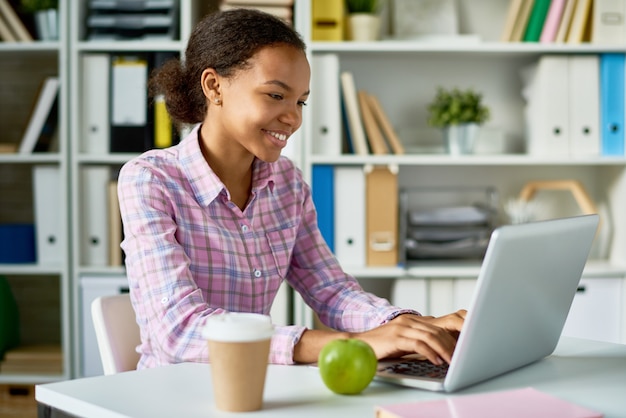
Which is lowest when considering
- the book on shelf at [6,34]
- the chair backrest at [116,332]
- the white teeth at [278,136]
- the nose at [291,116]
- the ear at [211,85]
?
the chair backrest at [116,332]

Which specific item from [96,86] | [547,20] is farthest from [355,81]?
[96,86]

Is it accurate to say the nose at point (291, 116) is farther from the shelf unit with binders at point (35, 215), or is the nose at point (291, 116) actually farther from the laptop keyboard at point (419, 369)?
the shelf unit with binders at point (35, 215)

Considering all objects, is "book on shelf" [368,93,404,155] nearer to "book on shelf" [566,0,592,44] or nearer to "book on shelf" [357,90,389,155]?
"book on shelf" [357,90,389,155]

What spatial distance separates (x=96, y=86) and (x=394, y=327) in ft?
6.72

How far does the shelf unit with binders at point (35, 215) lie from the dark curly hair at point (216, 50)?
1.34 meters

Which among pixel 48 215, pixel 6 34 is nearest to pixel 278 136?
pixel 48 215

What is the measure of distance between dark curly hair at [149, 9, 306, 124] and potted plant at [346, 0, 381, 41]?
132cm

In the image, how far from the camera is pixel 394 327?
1264 millimetres

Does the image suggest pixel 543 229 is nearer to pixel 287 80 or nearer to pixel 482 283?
pixel 482 283

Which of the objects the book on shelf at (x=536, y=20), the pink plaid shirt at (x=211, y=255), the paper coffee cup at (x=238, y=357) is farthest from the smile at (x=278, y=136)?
the book on shelf at (x=536, y=20)

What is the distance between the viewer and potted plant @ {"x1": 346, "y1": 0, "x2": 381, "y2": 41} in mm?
3027

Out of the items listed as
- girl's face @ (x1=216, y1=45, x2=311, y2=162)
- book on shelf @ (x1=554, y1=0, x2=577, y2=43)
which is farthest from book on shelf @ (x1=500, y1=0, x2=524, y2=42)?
girl's face @ (x1=216, y1=45, x2=311, y2=162)

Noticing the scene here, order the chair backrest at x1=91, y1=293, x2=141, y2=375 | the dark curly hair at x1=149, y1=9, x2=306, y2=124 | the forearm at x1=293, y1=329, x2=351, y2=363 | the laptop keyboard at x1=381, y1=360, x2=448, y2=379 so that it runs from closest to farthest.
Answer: the laptop keyboard at x1=381, y1=360, x2=448, y2=379 → the forearm at x1=293, y1=329, x2=351, y2=363 → the chair backrest at x1=91, y1=293, x2=141, y2=375 → the dark curly hair at x1=149, y1=9, x2=306, y2=124

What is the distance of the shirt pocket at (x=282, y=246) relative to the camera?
5.56 ft
